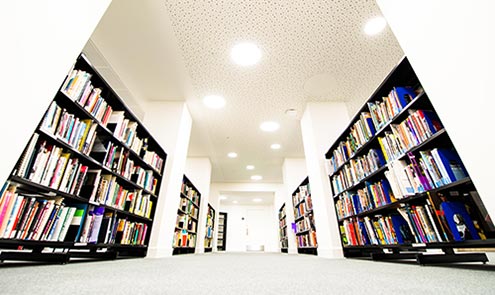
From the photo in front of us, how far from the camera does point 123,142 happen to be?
6.90 ft

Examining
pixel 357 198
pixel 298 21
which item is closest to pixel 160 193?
pixel 357 198

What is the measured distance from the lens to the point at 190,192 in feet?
14.8

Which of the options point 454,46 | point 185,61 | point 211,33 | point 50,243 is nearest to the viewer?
point 454,46

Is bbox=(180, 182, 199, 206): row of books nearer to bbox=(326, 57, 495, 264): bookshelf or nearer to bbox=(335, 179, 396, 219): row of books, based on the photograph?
bbox=(335, 179, 396, 219): row of books

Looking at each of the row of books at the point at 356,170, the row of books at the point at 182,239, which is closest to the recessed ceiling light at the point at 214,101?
the row of books at the point at 356,170

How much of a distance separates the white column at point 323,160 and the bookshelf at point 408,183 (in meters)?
0.37

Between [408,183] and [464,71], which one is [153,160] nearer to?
[408,183]

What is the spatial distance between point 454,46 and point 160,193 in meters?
3.18

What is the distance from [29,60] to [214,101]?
2.85 metres

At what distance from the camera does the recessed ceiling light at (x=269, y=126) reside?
14.1 feet

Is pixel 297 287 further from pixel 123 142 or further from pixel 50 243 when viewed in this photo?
pixel 123 142

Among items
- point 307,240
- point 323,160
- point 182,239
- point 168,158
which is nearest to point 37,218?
point 168,158

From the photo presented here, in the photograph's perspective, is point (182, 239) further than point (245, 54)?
Yes

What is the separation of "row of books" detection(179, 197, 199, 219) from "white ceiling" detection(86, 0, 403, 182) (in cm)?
162
